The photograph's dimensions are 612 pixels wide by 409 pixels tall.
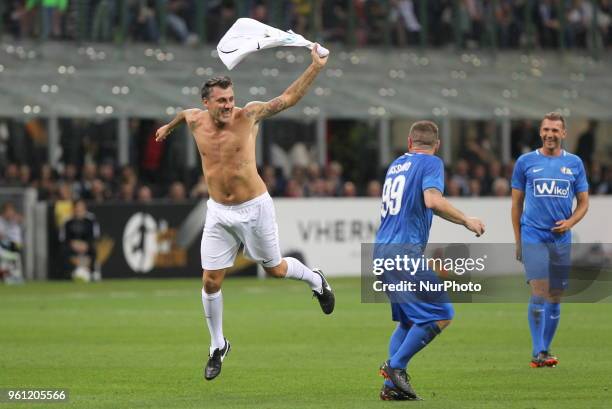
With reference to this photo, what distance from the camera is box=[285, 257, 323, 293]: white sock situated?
13.0m

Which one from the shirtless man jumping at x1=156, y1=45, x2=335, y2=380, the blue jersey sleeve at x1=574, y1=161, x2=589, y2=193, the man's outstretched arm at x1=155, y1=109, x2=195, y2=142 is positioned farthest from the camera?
the blue jersey sleeve at x1=574, y1=161, x2=589, y2=193

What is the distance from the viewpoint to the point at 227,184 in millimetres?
12406

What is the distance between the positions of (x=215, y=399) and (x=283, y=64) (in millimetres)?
23859

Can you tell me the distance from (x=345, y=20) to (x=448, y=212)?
86.6 ft

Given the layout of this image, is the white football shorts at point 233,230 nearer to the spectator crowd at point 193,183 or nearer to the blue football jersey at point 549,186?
the blue football jersey at point 549,186

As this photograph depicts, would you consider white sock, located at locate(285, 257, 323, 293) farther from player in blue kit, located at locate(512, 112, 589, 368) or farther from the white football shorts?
player in blue kit, located at locate(512, 112, 589, 368)

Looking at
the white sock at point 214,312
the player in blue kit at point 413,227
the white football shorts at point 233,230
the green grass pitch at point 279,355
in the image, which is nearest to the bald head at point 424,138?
the player in blue kit at point 413,227

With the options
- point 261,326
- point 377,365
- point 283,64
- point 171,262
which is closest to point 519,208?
point 377,365

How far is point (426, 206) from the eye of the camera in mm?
11031

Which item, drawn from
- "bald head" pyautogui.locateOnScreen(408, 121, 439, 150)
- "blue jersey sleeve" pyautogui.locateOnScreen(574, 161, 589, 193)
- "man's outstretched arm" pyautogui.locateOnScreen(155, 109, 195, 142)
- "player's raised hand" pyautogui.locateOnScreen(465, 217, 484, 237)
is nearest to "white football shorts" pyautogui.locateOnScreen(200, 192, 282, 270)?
"man's outstretched arm" pyautogui.locateOnScreen(155, 109, 195, 142)

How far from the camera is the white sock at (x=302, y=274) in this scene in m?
13.0

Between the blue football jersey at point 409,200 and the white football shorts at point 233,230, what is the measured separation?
1.57 m

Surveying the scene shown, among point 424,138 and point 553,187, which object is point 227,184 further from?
point 553,187

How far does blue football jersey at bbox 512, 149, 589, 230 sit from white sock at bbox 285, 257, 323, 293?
2.17 metres
